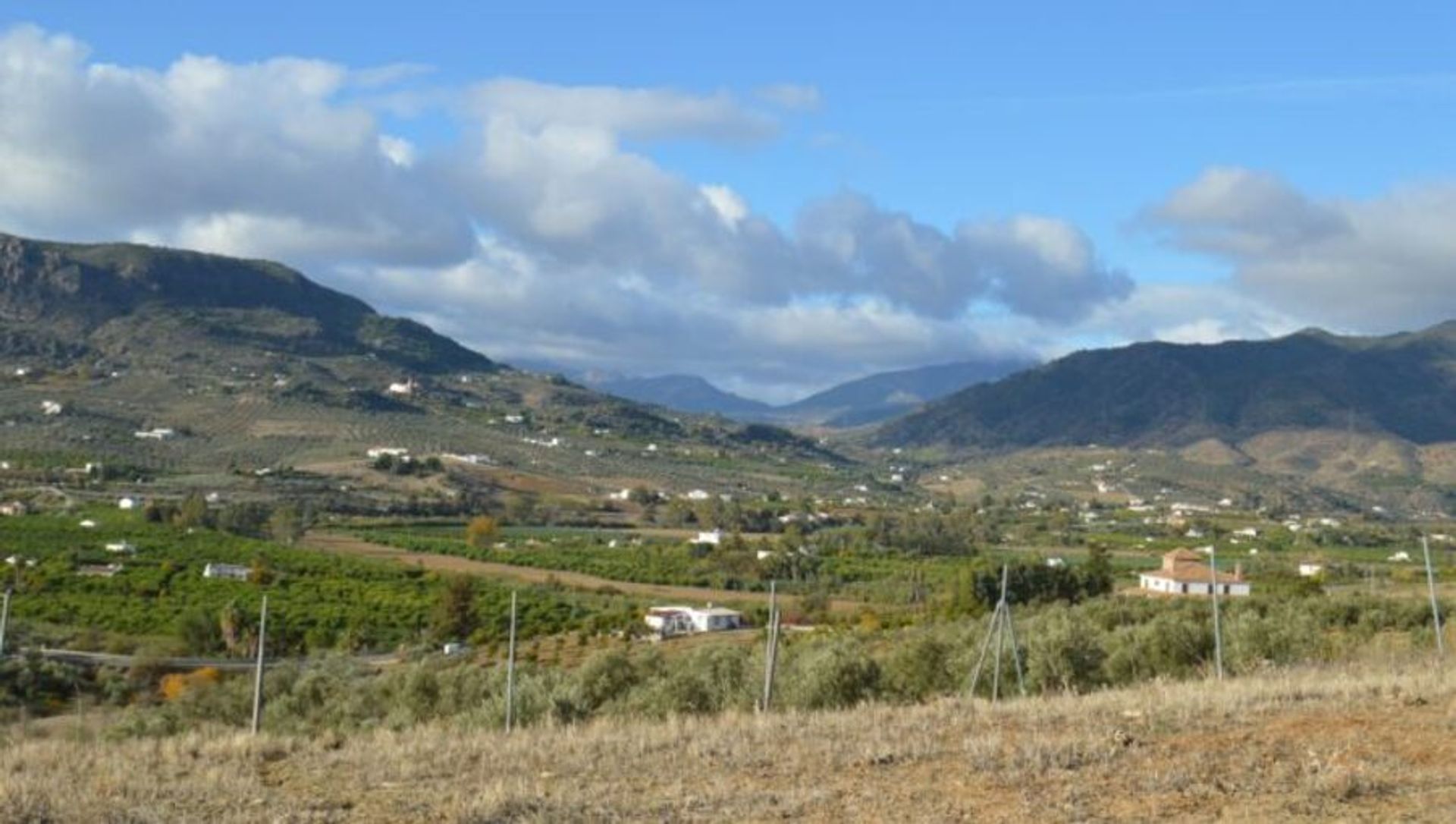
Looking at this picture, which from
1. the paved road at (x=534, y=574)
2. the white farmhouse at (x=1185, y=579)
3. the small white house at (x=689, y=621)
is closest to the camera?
the small white house at (x=689, y=621)

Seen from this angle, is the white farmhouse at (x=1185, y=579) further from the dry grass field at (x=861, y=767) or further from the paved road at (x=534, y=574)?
the dry grass field at (x=861, y=767)

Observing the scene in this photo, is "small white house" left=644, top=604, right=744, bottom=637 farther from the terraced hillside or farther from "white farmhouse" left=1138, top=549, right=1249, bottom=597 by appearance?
the terraced hillside

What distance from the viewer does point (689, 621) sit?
54562 mm

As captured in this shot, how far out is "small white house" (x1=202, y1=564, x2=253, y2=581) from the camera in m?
65.7

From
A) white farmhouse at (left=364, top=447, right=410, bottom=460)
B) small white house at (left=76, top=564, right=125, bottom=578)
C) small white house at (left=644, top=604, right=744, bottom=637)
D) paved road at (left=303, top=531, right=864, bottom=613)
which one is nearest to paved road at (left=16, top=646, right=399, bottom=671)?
small white house at (left=644, top=604, right=744, bottom=637)

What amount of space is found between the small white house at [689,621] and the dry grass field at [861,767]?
37.7 m

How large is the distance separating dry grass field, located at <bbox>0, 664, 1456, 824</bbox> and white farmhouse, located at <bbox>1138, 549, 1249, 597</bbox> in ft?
132

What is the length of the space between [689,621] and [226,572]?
89.6ft

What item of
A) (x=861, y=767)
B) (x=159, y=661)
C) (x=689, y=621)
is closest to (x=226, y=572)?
(x=159, y=661)

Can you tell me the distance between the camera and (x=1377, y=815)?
857cm

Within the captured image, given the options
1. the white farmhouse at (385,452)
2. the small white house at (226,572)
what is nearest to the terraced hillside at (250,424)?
the white farmhouse at (385,452)

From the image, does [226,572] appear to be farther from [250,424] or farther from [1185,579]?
[250,424]

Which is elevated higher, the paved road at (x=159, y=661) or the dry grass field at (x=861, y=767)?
the dry grass field at (x=861, y=767)

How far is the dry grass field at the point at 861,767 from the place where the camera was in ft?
30.1
